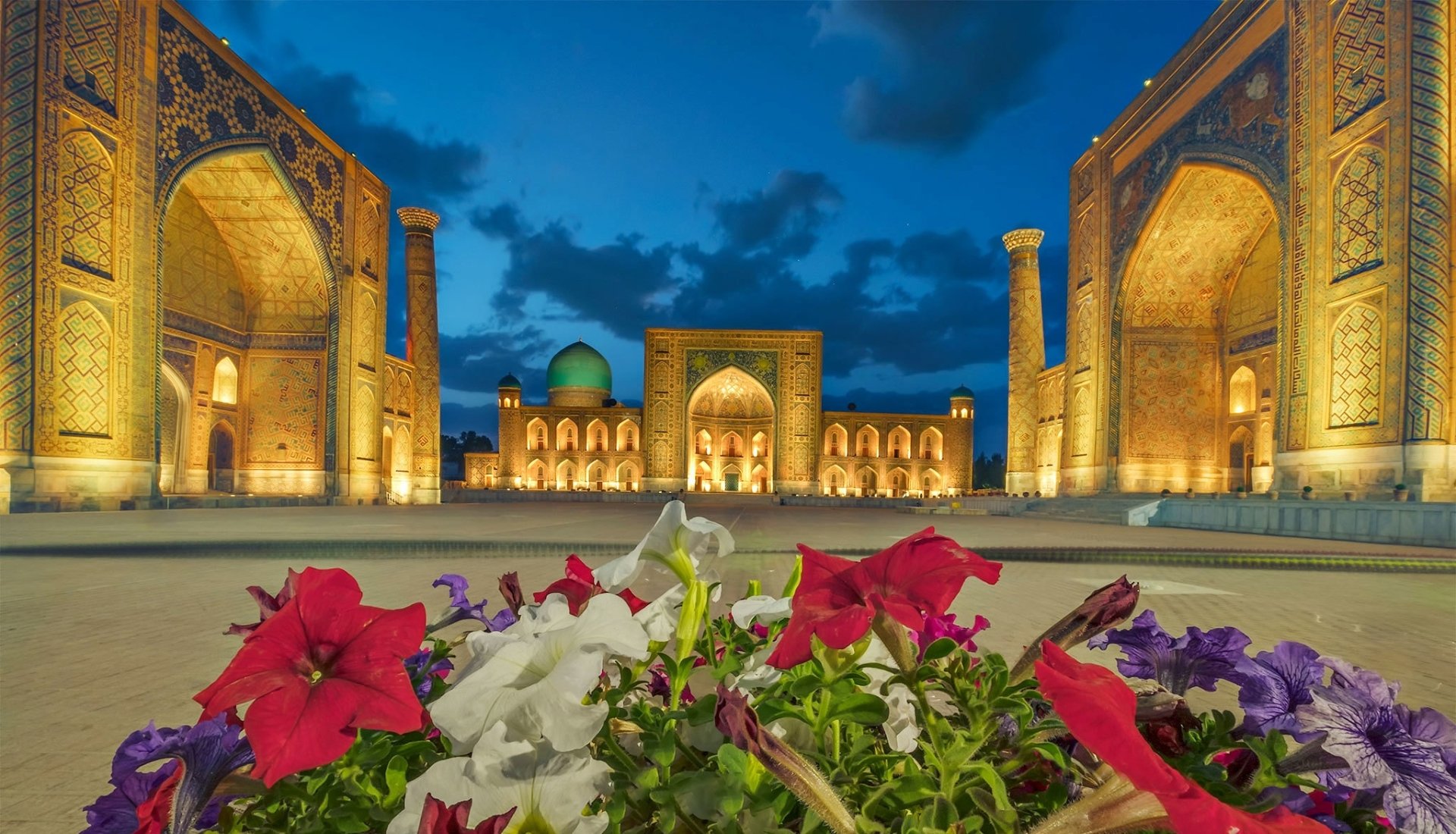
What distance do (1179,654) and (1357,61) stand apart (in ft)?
40.9

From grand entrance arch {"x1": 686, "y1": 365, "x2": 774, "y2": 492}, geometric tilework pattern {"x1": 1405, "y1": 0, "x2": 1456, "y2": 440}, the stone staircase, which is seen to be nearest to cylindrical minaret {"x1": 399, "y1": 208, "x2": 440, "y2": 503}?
grand entrance arch {"x1": 686, "y1": 365, "x2": 774, "y2": 492}

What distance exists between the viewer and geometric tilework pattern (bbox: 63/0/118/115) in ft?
30.1

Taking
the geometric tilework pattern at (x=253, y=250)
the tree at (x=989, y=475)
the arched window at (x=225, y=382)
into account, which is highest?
the geometric tilework pattern at (x=253, y=250)

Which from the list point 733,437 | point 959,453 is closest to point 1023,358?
point 959,453

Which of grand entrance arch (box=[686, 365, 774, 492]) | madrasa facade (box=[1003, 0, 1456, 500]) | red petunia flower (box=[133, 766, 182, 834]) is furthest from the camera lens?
grand entrance arch (box=[686, 365, 774, 492])

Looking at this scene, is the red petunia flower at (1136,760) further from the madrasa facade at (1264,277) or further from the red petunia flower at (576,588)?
the madrasa facade at (1264,277)

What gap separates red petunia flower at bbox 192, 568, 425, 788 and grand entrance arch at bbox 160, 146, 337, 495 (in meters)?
16.3

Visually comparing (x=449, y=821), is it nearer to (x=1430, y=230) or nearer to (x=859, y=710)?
(x=859, y=710)

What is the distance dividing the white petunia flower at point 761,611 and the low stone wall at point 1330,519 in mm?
8838

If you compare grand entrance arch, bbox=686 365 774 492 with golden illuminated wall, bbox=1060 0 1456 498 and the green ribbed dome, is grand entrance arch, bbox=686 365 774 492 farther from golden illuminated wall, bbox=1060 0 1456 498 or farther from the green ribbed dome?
golden illuminated wall, bbox=1060 0 1456 498

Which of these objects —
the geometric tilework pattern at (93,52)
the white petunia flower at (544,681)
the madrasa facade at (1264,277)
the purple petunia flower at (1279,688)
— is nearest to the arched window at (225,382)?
the geometric tilework pattern at (93,52)

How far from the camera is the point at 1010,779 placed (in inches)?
18.3

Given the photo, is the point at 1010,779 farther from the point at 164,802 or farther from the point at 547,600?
the point at 164,802

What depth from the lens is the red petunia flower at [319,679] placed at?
348 mm
